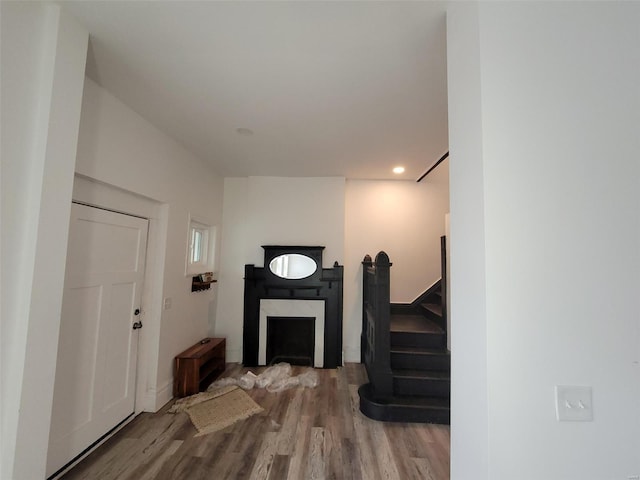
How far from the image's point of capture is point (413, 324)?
11.1 feet

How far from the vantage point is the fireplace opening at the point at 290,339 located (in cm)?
367

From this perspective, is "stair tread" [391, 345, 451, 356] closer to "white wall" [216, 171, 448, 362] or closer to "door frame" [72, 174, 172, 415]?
"white wall" [216, 171, 448, 362]

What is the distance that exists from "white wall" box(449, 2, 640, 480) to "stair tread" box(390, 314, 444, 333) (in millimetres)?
2276

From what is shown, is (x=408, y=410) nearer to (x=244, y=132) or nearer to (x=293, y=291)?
(x=293, y=291)

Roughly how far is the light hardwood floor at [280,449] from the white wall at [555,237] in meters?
1.27

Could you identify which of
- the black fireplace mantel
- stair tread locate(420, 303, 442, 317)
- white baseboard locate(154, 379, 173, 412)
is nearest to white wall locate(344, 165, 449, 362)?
stair tread locate(420, 303, 442, 317)

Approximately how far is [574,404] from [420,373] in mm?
2095

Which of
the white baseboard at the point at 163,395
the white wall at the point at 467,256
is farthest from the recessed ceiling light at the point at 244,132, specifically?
the white baseboard at the point at 163,395

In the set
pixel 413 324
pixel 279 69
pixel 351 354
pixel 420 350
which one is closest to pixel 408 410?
pixel 420 350

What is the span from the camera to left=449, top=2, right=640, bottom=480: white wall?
2.71 ft

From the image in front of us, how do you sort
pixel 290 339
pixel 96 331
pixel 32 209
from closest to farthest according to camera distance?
pixel 32 209
pixel 96 331
pixel 290 339

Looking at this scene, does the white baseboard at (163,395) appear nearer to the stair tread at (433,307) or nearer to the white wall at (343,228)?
the white wall at (343,228)

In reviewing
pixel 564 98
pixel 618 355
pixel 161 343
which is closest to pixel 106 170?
pixel 161 343

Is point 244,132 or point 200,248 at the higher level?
point 244,132
